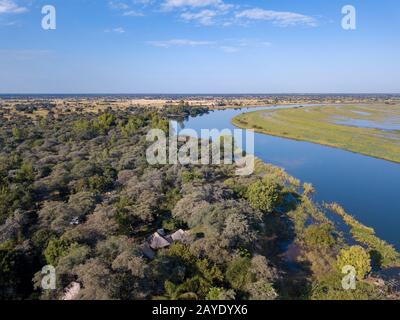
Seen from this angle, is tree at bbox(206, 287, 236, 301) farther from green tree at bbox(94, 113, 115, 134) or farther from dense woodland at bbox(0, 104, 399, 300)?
green tree at bbox(94, 113, 115, 134)

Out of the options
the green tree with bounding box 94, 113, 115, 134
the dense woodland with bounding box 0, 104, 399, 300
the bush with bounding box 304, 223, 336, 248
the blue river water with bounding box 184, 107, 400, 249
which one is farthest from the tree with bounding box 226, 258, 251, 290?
the green tree with bounding box 94, 113, 115, 134

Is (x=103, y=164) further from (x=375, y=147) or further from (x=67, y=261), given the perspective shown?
(x=375, y=147)

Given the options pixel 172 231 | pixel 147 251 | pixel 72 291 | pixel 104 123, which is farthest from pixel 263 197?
pixel 104 123

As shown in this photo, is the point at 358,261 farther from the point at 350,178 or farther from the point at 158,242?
the point at 350,178

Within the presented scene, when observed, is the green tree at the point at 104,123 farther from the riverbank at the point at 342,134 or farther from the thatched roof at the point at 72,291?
the thatched roof at the point at 72,291

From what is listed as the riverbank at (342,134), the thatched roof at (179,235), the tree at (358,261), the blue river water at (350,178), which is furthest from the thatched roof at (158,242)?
the riverbank at (342,134)
